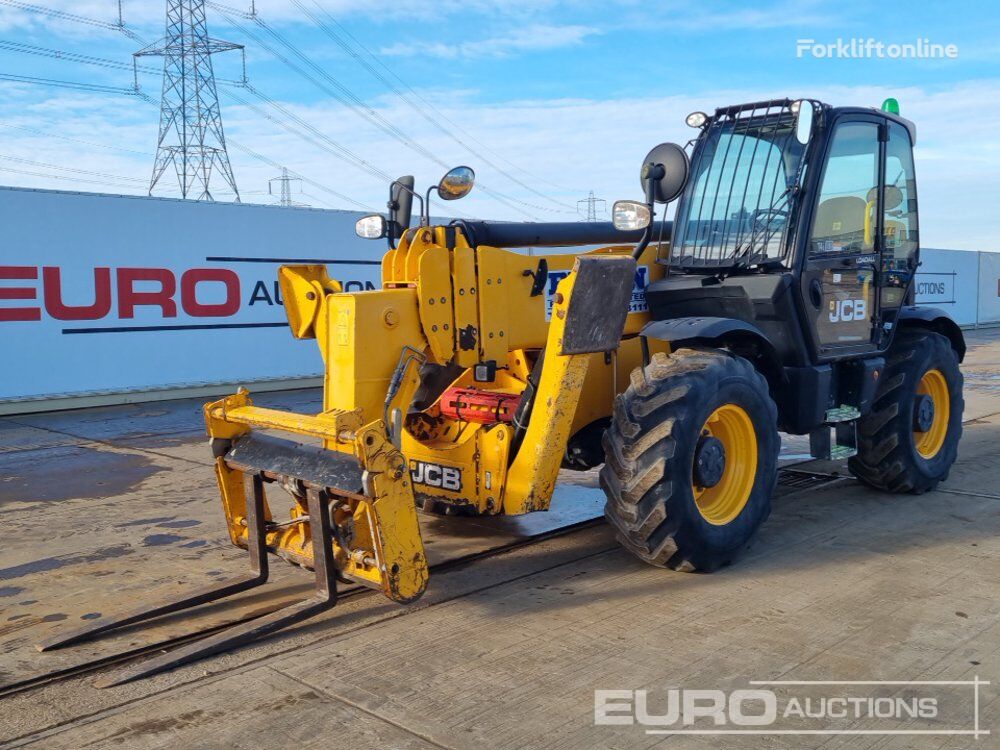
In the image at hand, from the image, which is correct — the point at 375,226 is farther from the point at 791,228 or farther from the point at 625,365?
the point at 791,228

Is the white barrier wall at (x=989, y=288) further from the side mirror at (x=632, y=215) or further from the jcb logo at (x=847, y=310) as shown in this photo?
the side mirror at (x=632, y=215)

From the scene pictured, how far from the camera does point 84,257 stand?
11.6 m

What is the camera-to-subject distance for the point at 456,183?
4828 mm

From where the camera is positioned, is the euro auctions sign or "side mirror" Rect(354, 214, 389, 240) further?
the euro auctions sign

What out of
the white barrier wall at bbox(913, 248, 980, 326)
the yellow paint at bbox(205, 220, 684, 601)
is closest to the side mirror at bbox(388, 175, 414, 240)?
the yellow paint at bbox(205, 220, 684, 601)

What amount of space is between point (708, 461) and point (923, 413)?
2.50 meters

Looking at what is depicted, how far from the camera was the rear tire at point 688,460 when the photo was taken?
4508 mm

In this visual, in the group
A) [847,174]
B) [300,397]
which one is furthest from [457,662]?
[300,397]

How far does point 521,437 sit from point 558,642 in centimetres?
122

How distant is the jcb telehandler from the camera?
430cm

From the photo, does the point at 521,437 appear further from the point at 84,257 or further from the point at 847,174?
the point at 84,257

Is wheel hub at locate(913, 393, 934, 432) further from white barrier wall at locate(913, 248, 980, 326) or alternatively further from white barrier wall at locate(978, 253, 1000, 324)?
white barrier wall at locate(978, 253, 1000, 324)

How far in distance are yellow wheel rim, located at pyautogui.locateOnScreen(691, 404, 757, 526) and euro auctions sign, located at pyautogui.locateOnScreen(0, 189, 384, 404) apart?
9.11m

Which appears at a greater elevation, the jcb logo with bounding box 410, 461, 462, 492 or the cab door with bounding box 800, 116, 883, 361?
the cab door with bounding box 800, 116, 883, 361
